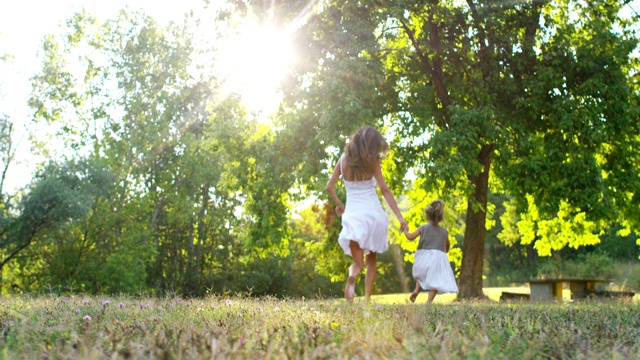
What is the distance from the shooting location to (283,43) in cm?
1777

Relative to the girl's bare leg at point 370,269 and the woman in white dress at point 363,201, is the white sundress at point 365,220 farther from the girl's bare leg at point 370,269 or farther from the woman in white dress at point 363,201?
the girl's bare leg at point 370,269

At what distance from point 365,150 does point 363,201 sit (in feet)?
2.17

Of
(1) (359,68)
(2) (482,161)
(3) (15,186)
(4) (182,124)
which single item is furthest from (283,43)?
(4) (182,124)

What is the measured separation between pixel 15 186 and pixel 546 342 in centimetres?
3068

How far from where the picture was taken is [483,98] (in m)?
17.0

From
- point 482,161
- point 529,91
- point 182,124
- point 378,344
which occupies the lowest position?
point 378,344

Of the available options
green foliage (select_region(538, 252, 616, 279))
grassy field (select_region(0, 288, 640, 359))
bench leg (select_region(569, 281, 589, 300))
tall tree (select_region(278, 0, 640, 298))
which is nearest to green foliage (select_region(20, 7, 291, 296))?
tall tree (select_region(278, 0, 640, 298))

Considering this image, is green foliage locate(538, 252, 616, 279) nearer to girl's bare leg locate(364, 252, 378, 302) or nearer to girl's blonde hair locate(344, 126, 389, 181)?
girl's bare leg locate(364, 252, 378, 302)

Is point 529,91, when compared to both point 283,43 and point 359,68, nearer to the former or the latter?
point 359,68

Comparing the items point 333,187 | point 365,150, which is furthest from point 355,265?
point 365,150

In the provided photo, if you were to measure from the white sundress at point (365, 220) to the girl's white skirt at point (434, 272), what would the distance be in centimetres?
272


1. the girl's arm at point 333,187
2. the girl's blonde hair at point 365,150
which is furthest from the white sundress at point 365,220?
the girl's blonde hair at point 365,150

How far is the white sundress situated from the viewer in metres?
8.12

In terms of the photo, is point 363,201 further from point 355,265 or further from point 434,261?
point 434,261
